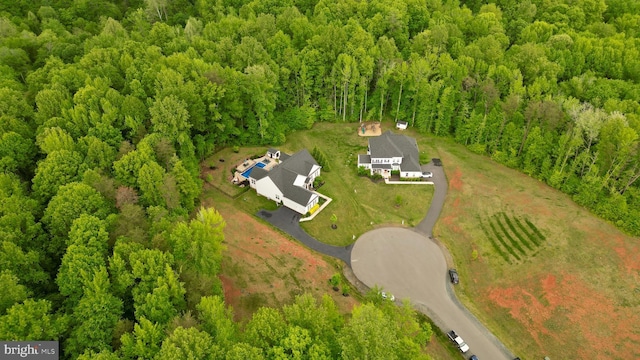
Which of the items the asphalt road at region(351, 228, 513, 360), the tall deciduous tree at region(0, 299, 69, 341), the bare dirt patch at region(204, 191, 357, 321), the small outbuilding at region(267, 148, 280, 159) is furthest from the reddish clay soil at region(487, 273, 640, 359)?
the tall deciduous tree at region(0, 299, 69, 341)

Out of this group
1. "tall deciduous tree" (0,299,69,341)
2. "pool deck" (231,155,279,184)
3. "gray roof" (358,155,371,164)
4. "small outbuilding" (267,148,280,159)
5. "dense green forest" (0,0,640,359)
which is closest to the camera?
"tall deciduous tree" (0,299,69,341)

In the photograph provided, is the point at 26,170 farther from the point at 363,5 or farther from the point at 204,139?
the point at 363,5

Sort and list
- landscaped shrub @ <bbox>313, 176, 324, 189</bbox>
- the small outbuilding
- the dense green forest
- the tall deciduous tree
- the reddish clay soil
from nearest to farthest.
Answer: the tall deciduous tree, the dense green forest, the reddish clay soil, landscaped shrub @ <bbox>313, 176, 324, 189</bbox>, the small outbuilding

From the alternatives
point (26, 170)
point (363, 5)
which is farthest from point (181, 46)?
point (363, 5)

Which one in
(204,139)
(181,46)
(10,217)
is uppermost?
(181,46)

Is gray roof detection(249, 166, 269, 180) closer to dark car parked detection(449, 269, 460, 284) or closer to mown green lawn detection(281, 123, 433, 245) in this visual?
mown green lawn detection(281, 123, 433, 245)

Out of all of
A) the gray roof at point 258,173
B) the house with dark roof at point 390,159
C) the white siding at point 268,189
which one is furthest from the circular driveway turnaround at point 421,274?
the gray roof at point 258,173

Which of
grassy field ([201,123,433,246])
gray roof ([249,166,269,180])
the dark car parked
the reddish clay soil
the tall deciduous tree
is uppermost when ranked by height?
the tall deciduous tree
